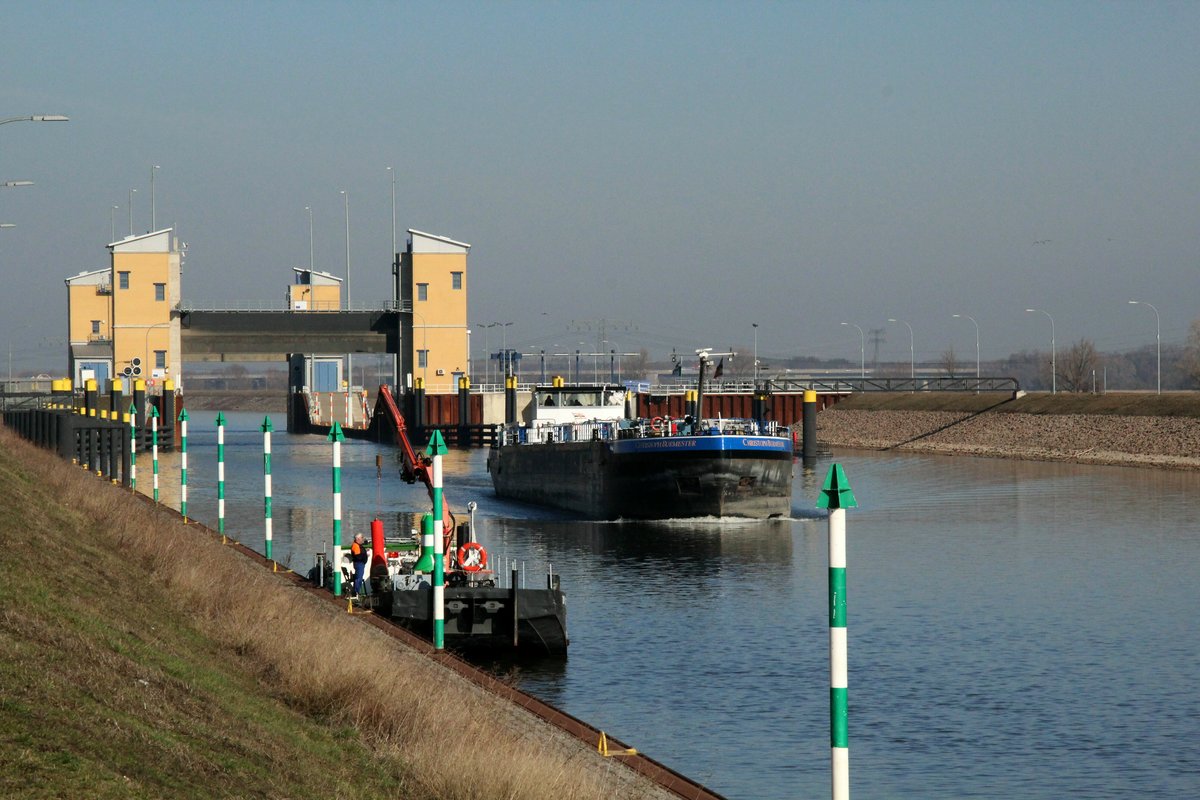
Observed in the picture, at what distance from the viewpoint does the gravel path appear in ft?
282

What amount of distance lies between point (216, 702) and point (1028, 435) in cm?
9107

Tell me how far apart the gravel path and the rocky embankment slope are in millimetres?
70

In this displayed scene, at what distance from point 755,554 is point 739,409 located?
2922 inches

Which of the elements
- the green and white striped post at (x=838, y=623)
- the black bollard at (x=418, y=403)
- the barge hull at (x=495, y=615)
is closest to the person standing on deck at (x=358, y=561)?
the barge hull at (x=495, y=615)

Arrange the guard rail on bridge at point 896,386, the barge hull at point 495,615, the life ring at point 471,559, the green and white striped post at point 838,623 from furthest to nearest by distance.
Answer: the guard rail on bridge at point 896,386
the life ring at point 471,559
the barge hull at point 495,615
the green and white striped post at point 838,623

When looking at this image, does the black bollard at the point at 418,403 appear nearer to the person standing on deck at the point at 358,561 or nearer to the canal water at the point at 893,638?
the canal water at the point at 893,638

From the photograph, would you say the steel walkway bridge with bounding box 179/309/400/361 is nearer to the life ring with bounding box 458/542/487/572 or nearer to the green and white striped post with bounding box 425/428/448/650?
the life ring with bounding box 458/542/487/572

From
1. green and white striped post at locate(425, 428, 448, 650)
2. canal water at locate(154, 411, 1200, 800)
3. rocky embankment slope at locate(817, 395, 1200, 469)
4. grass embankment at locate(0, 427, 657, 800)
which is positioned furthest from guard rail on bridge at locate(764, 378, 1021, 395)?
grass embankment at locate(0, 427, 657, 800)

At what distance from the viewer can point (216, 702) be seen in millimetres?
14203

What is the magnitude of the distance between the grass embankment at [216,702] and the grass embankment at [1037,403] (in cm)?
7648

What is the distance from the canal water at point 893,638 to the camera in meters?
21.0

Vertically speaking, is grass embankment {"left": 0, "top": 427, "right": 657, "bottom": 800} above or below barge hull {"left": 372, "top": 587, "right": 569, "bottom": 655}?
above

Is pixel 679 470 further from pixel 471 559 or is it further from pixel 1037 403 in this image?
pixel 1037 403

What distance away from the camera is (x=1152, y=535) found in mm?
50656
